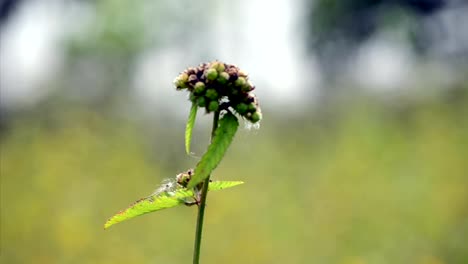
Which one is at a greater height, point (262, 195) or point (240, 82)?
point (262, 195)

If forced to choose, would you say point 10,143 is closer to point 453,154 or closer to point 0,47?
Answer: point 453,154

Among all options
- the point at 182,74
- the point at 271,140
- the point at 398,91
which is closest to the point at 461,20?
the point at 398,91

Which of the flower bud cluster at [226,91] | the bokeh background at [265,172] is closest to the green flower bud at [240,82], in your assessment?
the flower bud cluster at [226,91]

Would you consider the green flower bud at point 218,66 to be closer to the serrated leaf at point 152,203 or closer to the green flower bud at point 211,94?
the green flower bud at point 211,94

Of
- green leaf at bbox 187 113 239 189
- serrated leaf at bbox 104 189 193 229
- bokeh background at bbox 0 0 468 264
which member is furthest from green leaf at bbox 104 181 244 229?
bokeh background at bbox 0 0 468 264

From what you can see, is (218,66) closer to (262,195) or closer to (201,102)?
(201,102)

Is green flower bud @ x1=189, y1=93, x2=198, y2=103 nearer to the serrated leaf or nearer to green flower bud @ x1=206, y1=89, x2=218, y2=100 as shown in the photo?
green flower bud @ x1=206, y1=89, x2=218, y2=100

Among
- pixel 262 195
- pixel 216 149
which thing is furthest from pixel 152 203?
pixel 262 195
